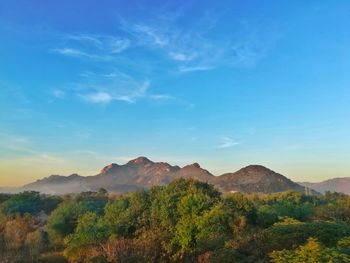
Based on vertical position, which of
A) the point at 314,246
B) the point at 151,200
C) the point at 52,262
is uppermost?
the point at 151,200

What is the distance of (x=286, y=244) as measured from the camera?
58.4ft

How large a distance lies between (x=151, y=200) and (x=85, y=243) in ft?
20.4

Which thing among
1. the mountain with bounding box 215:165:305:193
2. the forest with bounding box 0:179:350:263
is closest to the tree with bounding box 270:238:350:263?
the forest with bounding box 0:179:350:263

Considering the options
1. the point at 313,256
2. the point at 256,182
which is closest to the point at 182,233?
the point at 313,256

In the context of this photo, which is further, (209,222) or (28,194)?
(28,194)

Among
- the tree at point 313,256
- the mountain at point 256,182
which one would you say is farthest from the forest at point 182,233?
the mountain at point 256,182

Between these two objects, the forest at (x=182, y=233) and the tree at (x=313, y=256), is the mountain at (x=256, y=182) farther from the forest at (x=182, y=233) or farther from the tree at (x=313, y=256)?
the tree at (x=313, y=256)

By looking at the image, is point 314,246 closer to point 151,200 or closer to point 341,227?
point 341,227

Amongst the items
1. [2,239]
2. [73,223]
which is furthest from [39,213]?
[2,239]

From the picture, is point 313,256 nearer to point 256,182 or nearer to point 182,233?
point 182,233

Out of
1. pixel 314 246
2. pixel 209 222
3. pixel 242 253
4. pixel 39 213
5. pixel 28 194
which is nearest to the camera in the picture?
pixel 314 246

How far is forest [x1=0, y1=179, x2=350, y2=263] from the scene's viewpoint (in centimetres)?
1769

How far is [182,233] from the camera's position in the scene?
25.5m

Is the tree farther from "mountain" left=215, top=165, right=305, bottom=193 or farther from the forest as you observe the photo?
"mountain" left=215, top=165, right=305, bottom=193
